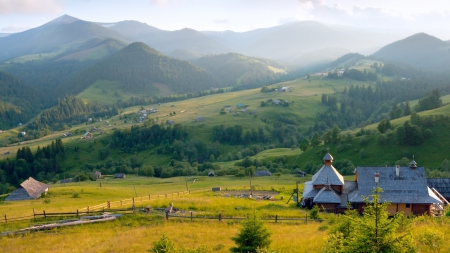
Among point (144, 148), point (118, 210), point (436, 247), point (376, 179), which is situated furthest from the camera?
point (144, 148)

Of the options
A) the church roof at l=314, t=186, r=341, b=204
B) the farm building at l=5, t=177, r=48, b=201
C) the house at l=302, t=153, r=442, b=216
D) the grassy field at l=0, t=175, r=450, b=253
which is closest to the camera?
the grassy field at l=0, t=175, r=450, b=253

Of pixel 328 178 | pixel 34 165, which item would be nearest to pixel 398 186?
pixel 328 178

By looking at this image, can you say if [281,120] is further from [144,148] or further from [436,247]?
[436,247]

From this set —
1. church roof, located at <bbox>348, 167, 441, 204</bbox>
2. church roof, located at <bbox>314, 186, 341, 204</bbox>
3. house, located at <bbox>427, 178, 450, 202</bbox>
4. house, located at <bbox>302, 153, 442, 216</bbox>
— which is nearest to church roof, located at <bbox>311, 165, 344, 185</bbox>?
house, located at <bbox>302, 153, 442, 216</bbox>

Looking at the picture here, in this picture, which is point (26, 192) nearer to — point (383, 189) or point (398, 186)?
point (383, 189)

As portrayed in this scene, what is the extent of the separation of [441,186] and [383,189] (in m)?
15.0

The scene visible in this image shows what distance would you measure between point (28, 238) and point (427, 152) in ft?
317

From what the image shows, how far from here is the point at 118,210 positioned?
42.7 metres

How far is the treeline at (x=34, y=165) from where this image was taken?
444 ft

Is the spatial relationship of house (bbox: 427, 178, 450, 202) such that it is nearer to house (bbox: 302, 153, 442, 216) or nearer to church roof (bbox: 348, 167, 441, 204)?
house (bbox: 302, 153, 442, 216)

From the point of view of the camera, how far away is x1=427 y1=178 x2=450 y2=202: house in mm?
56031

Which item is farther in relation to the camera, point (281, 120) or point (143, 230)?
point (281, 120)

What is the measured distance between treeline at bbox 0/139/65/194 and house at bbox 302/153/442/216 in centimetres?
11526

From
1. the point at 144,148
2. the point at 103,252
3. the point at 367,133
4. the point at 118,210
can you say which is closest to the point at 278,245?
the point at 103,252
